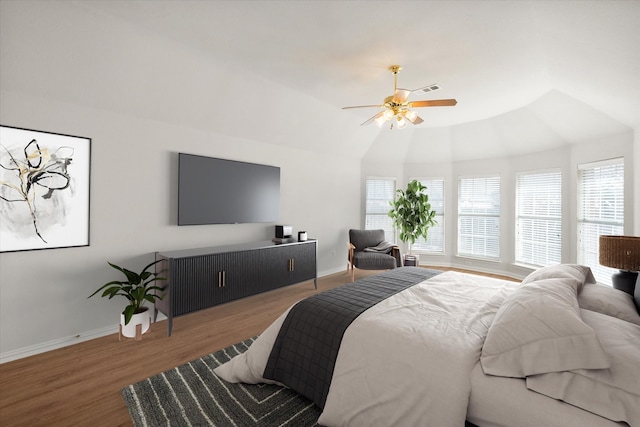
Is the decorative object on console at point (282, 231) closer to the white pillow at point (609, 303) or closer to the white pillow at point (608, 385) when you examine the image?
the white pillow at point (609, 303)

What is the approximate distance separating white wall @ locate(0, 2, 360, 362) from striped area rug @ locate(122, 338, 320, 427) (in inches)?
53.3

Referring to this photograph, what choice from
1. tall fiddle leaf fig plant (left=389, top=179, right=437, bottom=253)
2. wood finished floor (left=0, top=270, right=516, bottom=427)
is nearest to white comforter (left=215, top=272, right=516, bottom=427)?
wood finished floor (left=0, top=270, right=516, bottom=427)

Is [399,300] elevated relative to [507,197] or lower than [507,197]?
lower

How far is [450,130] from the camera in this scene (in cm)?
562

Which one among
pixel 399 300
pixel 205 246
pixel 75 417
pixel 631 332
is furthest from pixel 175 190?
pixel 631 332

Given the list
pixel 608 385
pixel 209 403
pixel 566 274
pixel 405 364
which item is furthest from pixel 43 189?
pixel 566 274

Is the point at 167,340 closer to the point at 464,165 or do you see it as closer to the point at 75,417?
the point at 75,417

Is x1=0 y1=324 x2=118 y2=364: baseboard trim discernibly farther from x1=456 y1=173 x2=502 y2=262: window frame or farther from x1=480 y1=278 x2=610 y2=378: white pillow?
x1=456 y1=173 x2=502 y2=262: window frame

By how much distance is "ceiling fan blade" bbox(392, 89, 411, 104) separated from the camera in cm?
280

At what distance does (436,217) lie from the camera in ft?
21.0

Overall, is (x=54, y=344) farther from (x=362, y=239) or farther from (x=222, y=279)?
(x=362, y=239)

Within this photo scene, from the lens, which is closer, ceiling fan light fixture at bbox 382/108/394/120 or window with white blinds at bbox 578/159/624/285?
ceiling fan light fixture at bbox 382/108/394/120

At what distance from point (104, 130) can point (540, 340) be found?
3.90 m

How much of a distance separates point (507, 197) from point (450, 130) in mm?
1740
